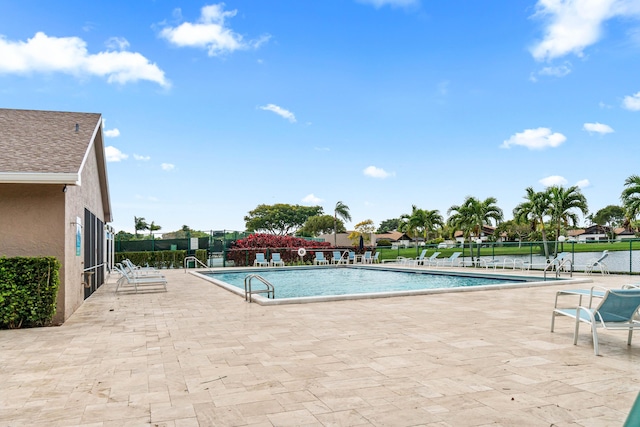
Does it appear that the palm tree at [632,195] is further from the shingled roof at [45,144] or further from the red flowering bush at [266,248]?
the shingled roof at [45,144]

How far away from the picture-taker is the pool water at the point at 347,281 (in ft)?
50.5

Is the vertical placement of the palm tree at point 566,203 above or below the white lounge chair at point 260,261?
above

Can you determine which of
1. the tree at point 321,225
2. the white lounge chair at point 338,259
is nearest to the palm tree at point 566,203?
the white lounge chair at point 338,259

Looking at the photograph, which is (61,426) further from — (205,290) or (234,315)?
(205,290)

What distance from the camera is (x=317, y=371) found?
4914 mm

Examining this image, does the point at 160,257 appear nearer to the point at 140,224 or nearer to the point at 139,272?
the point at 139,272

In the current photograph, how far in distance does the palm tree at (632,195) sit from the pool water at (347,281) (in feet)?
36.4

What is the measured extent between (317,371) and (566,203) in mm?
28953

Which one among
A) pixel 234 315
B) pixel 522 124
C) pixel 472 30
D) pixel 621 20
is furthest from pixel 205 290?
pixel 522 124

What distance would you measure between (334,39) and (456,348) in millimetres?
17240

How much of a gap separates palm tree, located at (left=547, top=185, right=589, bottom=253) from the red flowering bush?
47.5 feet

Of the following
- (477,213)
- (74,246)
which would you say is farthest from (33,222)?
(477,213)

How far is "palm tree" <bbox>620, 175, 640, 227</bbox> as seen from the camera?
23.8m

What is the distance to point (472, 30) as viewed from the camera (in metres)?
19.7
